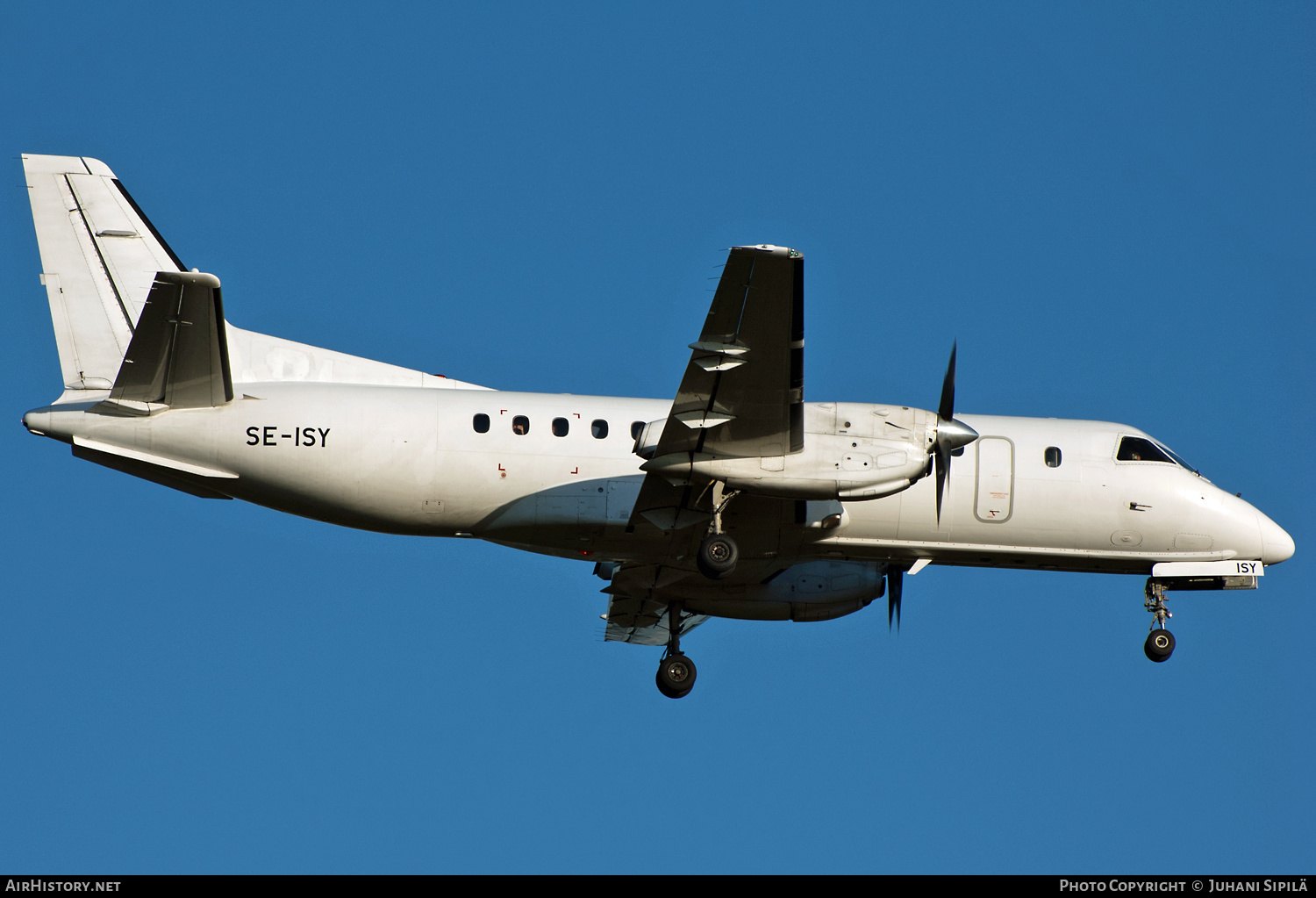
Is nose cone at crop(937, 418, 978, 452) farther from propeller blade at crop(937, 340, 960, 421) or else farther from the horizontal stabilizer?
the horizontal stabilizer

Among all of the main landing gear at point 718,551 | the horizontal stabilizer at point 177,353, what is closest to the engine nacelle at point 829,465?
the main landing gear at point 718,551

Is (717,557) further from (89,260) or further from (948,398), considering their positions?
(89,260)

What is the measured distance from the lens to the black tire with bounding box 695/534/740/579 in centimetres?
2075

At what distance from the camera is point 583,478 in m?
21.6

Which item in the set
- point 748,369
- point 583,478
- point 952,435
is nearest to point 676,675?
point 583,478

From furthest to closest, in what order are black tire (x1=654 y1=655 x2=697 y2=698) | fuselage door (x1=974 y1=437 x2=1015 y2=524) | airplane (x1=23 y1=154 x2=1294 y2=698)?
black tire (x1=654 y1=655 x2=697 y2=698) → fuselage door (x1=974 y1=437 x2=1015 y2=524) → airplane (x1=23 y1=154 x2=1294 y2=698)

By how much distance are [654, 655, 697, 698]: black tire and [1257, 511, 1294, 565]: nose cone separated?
32.0 ft

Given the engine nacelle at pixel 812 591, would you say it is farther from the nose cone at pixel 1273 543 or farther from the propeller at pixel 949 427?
the nose cone at pixel 1273 543

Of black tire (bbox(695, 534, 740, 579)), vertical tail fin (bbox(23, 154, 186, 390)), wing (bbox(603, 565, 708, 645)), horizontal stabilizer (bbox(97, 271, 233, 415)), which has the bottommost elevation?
wing (bbox(603, 565, 708, 645))

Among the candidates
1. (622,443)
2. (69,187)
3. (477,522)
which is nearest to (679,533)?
(622,443)

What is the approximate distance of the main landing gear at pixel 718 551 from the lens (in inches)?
817

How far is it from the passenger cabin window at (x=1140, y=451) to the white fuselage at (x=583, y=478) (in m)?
0.13

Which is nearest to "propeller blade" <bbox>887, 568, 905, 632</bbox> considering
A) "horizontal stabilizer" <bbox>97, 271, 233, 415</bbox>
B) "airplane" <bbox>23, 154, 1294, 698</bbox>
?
"airplane" <bbox>23, 154, 1294, 698</bbox>
